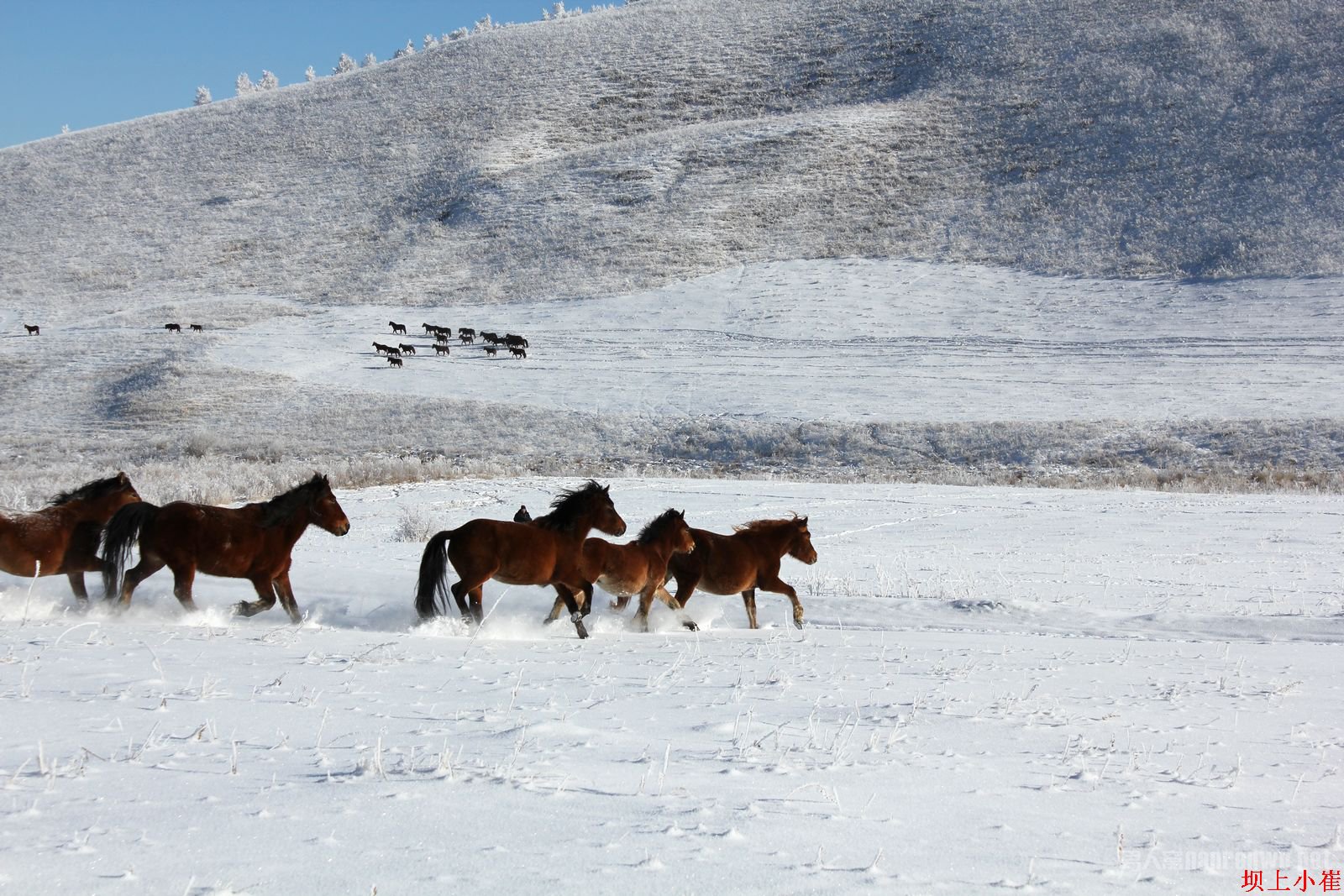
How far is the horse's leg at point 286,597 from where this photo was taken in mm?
9539

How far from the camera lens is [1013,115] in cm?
7481

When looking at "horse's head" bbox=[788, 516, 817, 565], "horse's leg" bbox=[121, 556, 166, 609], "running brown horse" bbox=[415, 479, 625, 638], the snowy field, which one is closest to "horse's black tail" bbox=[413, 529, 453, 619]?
"running brown horse" bbox=[415, 479, 625, 638]

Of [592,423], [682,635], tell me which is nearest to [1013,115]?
[592,423]

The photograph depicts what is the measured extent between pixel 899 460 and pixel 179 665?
28.2 metres

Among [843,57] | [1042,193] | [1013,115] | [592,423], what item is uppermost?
[843,57]

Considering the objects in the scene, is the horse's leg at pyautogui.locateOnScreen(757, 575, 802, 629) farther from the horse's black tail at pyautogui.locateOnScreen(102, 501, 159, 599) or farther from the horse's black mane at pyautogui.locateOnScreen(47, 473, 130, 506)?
the horse's black mane at pyautogui.locateOnScreen(47, 473, 130, 506)

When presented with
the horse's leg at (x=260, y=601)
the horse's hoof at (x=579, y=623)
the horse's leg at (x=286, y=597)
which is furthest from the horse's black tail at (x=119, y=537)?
the horse's hoof at (x=579, y=623)

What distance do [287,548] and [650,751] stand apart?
5.56 m

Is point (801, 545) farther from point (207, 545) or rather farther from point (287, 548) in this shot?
point (207, 545)

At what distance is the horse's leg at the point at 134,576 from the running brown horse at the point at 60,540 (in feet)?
0.80

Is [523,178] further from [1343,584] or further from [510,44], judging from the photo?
[1343,584]

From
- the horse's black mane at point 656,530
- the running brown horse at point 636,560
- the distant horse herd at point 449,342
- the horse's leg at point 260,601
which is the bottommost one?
the horse's leg at point 260,601

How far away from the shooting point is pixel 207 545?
30.3 ft

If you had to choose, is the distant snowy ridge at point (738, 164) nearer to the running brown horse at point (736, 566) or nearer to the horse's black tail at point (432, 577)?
the running brown horse at point (736, 566)
